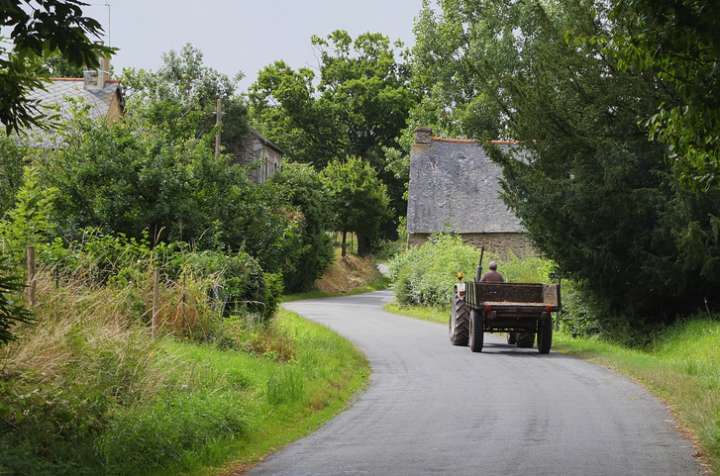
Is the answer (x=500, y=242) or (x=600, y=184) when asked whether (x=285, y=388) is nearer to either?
(x=600, y=184)

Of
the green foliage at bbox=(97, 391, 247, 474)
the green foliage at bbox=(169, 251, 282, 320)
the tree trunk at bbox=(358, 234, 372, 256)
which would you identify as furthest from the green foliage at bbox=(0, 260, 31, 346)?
the tree trunk at bbox=(358, 234, 372, 256)

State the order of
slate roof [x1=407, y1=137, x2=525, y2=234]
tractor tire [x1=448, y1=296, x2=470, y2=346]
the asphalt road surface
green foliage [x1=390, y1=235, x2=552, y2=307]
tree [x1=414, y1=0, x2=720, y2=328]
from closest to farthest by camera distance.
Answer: the asphalt road surface → tree [x1=414, y1=0, x2=720, y2=328] → tractor tire [x1=448, y1=296, x2=470, y2=346] → green foliage [x1=390, y1=235, x2=552, y2=307] → slate roof [x1=407, y1=137, x2=525, y2=234]

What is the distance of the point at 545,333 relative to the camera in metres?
22.7

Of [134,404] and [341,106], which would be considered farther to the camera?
[341,106]

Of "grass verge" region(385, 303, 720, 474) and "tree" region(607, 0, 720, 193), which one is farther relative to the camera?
"grass verge" region(385, 303, 720, 474)

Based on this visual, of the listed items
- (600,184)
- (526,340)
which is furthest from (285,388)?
(600,184)

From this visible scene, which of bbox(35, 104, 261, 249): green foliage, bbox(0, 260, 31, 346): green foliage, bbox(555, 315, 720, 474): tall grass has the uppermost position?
bbox(35, 104, 261, 249): green foliage

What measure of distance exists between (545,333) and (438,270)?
17947mm

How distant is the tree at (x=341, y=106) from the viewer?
76875 mm

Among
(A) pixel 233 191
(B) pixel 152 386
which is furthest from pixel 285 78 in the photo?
(B) pixel 152 386

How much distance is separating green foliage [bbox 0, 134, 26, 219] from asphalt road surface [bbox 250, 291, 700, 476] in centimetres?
1045

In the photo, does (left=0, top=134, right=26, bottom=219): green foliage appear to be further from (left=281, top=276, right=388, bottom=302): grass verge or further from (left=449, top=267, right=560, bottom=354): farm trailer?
(left=281, top=276, right=388, bottom=302): grass verge

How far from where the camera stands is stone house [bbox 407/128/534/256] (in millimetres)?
51750

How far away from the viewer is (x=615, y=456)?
1075 cm
